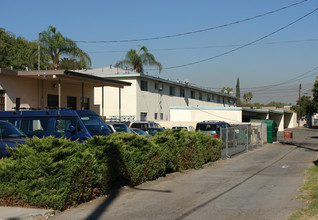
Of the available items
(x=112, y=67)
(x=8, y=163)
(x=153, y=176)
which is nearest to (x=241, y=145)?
(x=153, y=176)

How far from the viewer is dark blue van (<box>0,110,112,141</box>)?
40.7ft

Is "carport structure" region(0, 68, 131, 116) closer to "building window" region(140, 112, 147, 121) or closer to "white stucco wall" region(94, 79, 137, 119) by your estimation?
"white stucco wall" region(94, 79, 137, 119)

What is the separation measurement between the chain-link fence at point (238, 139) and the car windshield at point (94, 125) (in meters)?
7.96

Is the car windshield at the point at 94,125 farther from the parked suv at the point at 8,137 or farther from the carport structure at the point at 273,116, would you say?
the carport structure at the point at 273,116

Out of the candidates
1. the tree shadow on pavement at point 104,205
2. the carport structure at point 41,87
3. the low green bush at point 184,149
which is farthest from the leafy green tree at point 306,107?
the tree shadow on pavement at point 104,205

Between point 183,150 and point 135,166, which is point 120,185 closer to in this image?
point 135,166

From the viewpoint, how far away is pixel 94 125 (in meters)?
13.3

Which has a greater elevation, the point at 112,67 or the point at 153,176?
the point at 112,67

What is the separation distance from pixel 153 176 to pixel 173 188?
1339mm

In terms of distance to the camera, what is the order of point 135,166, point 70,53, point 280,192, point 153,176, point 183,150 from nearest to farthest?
point 280,192
point 135,166
point 153,176
point 183,150
point 70,53

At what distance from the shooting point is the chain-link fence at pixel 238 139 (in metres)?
19.9

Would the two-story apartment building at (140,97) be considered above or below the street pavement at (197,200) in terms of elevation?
above

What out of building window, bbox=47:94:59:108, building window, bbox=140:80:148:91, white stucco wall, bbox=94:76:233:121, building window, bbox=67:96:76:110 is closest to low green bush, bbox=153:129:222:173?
building window, bbox=47:94:59:108

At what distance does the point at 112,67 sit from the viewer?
41.9 metres
